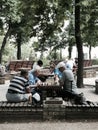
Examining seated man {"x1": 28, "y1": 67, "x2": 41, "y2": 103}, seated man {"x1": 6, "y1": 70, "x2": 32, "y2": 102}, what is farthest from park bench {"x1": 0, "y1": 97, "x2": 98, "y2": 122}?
seated man {"x1": 28, "y1": 67, "x2": 41, "y2": 103}

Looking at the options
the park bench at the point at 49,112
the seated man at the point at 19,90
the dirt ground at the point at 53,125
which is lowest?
→ the dirt ground at the point at 53,125

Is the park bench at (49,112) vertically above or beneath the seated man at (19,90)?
beneath

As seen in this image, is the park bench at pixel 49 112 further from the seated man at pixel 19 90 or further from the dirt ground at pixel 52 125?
the seated man at pixel 19 90

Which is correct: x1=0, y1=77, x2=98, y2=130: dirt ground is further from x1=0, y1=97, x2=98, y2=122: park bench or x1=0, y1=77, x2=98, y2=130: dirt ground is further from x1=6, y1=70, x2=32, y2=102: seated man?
x1=6, y1=70, x2=32, y2=102: seated man

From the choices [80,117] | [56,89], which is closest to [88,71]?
[56,89]

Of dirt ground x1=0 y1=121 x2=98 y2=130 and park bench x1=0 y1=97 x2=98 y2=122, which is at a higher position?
park bench x1=0 y1=97 x2=98 y2=122

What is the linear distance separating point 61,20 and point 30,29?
1894 mm

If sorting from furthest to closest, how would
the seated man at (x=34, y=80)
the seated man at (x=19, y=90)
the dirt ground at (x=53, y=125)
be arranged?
the seated man at (x=34, y=80), the seated man at (x=19, y=90), the dirt ground at (x=53, y=125)

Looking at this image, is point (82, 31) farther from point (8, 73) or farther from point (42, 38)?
point (8, 73)

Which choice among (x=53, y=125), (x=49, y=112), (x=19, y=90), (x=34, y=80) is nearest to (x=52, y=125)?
(x=53, y=125)

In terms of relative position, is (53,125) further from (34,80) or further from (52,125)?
(34,80)

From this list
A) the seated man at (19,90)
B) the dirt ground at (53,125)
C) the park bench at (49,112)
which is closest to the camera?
the dirt ground at (53,125)

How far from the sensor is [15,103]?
1158cm

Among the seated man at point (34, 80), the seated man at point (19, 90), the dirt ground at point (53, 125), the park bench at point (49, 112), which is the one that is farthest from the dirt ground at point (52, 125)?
the seated man at point (34, 80)
